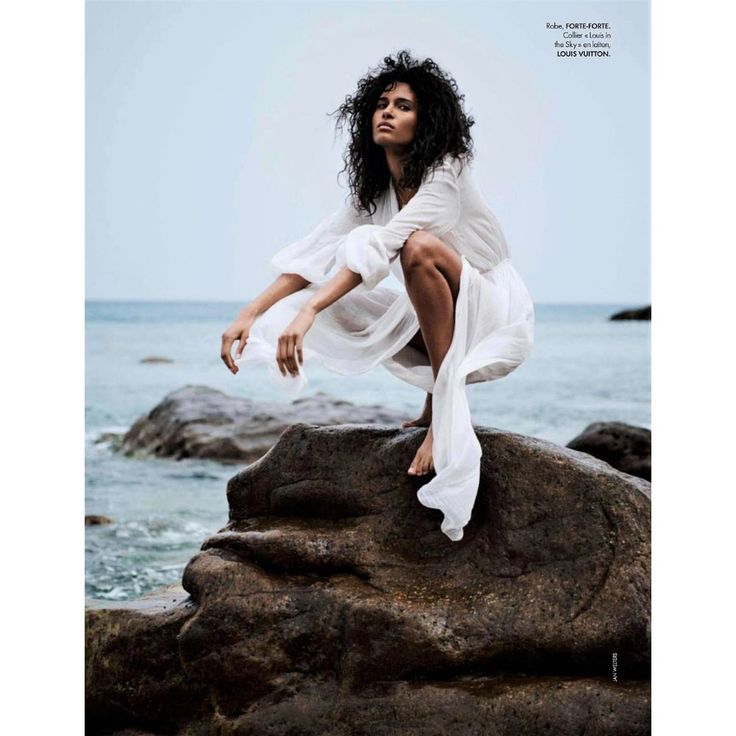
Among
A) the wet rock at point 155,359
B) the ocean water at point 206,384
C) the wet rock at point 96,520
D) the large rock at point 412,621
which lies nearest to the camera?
the large rock at point 412,621

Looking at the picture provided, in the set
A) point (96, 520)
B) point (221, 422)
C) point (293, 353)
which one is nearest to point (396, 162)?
point (293, 353)

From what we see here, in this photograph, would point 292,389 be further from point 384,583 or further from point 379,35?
point 379,35

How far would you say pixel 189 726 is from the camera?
339 cm

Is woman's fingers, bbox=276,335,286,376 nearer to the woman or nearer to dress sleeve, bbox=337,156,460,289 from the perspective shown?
the woman

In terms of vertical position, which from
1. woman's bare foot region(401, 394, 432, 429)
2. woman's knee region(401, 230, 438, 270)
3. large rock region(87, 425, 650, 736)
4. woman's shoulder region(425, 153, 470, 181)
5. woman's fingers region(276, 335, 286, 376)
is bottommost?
large rock region(87, 425, 650, 736)

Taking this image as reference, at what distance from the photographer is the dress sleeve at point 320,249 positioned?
362 cm

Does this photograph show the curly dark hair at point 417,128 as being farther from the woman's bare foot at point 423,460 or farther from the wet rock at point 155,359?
the wet rock at point 155,359

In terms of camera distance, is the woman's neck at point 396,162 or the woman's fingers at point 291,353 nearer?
the woman's fingers at point 291,353

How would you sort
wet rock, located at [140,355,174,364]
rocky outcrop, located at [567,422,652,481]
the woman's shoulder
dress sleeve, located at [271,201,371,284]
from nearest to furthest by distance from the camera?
1. the woman's shoulder
2. dress sleeve, located at [271,201,371,284]
3. rocky outcrop, located at [567,422,652,481]
4. wet rock, located at [140,355,174,364]

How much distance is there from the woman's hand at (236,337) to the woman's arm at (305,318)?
153mm

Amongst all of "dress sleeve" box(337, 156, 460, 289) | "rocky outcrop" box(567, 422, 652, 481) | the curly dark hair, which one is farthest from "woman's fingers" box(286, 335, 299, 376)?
"rocky outcrop" box(567, 422, 652, 481)

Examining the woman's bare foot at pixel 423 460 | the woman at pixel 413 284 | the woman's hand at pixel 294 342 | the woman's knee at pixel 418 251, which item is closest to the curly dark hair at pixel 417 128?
the woman at pixel 413 284

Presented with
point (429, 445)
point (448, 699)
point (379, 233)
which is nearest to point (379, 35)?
point (379, 233)

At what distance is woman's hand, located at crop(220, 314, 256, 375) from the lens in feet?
11.3
